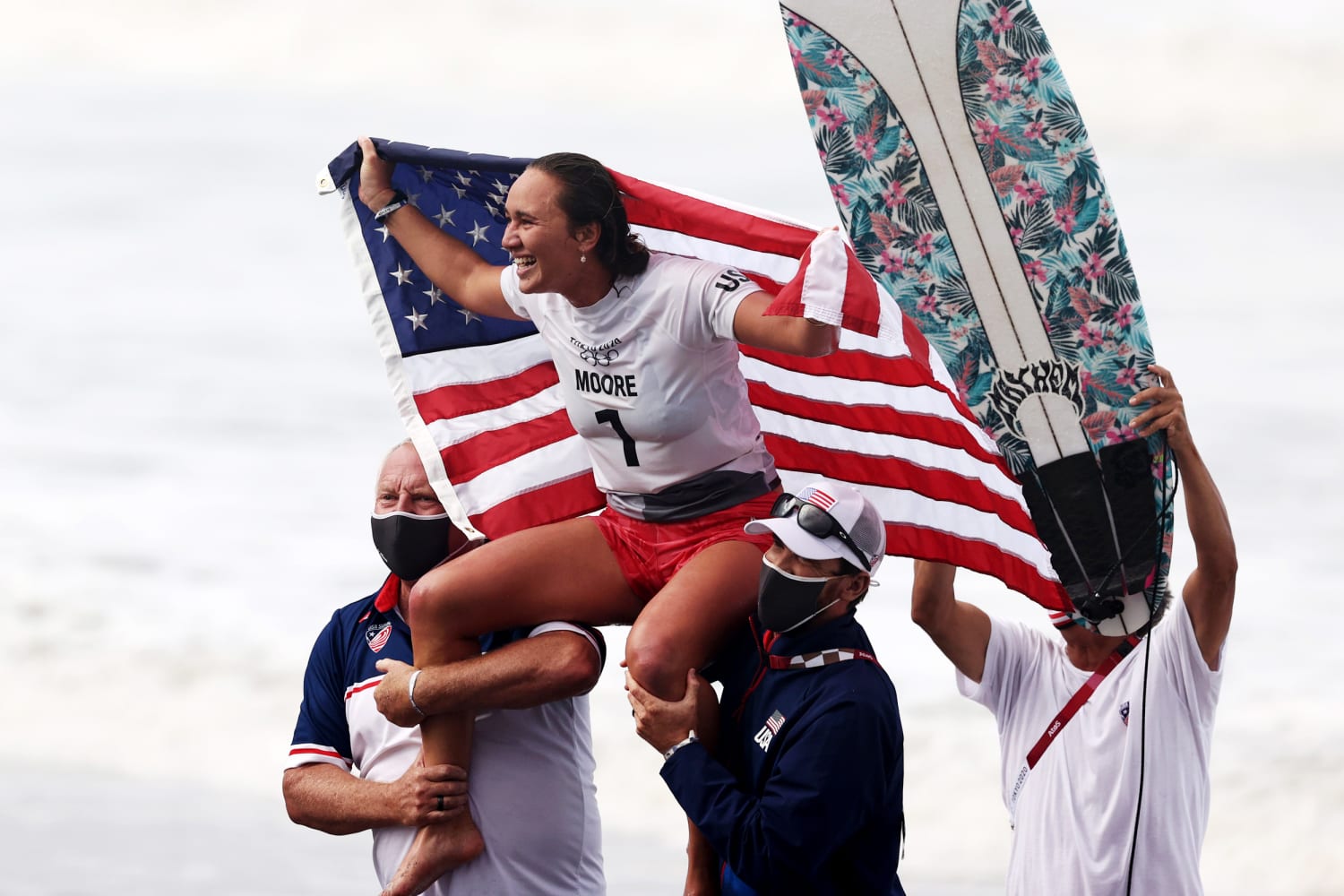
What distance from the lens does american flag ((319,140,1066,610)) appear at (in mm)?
3451

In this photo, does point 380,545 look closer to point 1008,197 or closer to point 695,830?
point 695,830

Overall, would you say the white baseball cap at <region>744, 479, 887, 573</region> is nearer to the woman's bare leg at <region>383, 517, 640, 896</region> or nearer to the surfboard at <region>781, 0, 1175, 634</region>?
the woman's bare leg at <region>383, 517, 640, 896</region>

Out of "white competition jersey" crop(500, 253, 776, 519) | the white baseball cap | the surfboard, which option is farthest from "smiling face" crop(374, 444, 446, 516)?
the surfboard

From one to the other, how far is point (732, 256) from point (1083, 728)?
1.31m

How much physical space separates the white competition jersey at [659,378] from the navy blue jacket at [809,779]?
1.39ft

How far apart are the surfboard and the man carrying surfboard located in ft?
0.47

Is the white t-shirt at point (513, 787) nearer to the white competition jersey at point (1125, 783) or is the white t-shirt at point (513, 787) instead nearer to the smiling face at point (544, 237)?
the smiling face at point (544, 237)

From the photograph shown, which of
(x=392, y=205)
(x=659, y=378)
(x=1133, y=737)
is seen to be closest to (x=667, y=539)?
(x=659, y=378)

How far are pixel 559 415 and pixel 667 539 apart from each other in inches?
23.7

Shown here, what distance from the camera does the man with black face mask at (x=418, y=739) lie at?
121 inches

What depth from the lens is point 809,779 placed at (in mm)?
2648

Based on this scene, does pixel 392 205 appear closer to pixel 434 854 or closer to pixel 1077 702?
pixel 434 854

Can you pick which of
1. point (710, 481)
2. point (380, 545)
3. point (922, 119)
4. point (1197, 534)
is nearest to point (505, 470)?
point (380, 545)

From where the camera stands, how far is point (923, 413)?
345 centimetres
